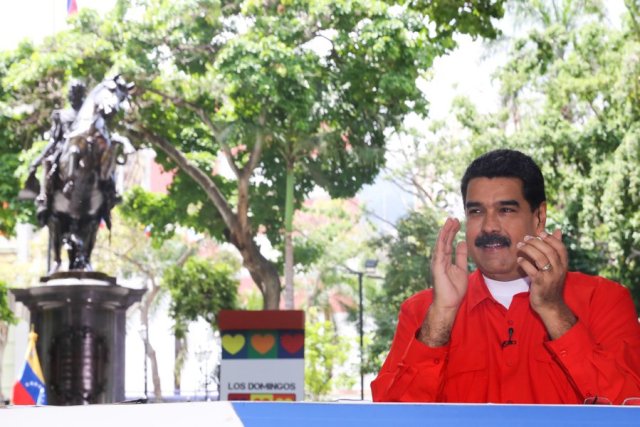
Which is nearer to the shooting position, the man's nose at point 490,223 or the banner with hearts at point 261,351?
the man's nose at point 490,223

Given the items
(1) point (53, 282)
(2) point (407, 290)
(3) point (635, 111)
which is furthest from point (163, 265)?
(1) point (53, 282)

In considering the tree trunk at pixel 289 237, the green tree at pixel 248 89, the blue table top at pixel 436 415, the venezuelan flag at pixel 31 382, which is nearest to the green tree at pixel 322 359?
the tree trunk at pixel 289 237

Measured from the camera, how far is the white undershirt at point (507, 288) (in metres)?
2.38

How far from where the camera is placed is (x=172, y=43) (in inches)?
1117

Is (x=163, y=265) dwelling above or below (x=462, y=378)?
above

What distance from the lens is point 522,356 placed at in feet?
7.38

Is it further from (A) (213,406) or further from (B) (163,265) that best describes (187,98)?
(A) (213,406)

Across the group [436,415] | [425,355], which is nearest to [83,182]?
[425,355]

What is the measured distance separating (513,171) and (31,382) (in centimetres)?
1174

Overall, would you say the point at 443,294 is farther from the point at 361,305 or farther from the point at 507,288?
the point at 361,305

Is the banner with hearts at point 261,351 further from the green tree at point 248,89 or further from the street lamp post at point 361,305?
the street lamp post at point 361,305

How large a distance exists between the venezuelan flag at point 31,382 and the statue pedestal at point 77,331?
22.8 inches

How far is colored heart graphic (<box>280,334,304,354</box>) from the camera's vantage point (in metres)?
14.1

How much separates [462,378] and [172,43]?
2683cm
